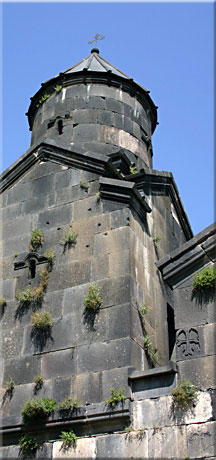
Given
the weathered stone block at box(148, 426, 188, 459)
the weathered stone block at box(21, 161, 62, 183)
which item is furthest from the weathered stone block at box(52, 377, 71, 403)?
the weathered stone block at box(21, 161, 62, 183)

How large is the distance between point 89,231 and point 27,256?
1103mm

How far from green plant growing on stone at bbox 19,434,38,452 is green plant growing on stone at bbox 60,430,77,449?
1.39 feet

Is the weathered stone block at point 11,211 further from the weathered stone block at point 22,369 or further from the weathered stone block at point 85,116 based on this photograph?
the weathered stone block at point 22,369

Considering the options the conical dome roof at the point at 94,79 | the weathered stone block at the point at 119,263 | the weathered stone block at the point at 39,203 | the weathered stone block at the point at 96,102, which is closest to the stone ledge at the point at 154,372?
the weathered stone block at the point at 119,263

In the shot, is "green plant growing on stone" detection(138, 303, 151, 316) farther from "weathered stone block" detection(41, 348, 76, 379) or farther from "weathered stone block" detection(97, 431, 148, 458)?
"weathered stone block" detection(97, 431, 148, 458)

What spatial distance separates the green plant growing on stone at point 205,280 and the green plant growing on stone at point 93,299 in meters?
1.34

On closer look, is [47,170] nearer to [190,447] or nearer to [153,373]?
[153,373]

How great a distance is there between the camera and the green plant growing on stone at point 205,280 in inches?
306

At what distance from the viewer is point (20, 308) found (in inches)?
357

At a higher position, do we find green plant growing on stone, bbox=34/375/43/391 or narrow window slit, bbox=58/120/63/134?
narrow window slit, bbox=58/120/63/134

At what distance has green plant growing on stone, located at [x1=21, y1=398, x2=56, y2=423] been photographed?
779 cm

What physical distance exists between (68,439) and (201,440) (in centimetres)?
169

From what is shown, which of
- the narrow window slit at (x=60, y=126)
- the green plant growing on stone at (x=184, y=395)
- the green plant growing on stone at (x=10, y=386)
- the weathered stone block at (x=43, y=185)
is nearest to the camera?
the green plant growing on stone at (x=184, y=395)

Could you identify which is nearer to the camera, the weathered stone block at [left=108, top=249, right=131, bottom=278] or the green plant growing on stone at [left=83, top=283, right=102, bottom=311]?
the green plant growing on stone at [left=83, top=283, right=102, bottom=311]
